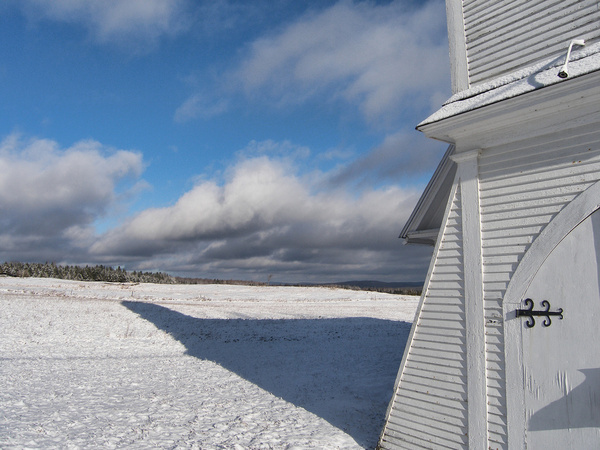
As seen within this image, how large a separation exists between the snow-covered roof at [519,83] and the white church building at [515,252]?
0.02 meters

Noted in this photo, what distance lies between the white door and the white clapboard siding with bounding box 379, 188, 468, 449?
3.12 feet

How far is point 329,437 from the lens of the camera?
7715 millimetres

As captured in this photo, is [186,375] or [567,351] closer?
[567,351]

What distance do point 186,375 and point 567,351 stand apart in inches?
449

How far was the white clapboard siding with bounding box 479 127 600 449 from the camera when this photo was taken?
5.26m

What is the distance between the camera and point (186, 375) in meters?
13.4

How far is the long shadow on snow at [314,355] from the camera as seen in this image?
991cm

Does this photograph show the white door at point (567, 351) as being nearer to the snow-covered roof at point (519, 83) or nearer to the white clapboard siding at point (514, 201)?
the white clapboard siding at point (514, 201)

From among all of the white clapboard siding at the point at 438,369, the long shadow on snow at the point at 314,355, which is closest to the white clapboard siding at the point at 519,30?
the white clapboard siding at the point at 438,369

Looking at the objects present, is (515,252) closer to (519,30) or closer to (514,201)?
(514,201)

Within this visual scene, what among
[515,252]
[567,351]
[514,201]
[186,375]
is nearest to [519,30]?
[514,201]

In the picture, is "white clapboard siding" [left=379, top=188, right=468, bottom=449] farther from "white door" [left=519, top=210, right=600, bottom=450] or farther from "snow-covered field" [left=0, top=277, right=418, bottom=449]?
"snow-covered field" [left=0, top=277, right=418, bottom=449]

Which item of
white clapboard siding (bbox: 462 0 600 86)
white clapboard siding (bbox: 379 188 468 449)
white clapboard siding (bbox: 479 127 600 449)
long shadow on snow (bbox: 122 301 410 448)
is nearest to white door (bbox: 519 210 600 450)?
white clapboard siding (bbox: 479 127 600 449)

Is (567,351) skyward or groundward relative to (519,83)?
groundward
